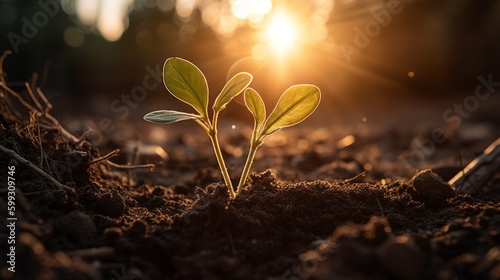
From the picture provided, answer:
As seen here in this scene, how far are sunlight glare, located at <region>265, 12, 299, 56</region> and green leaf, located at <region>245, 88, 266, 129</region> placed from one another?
779 centimetres

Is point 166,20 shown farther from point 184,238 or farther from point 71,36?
point 184,238

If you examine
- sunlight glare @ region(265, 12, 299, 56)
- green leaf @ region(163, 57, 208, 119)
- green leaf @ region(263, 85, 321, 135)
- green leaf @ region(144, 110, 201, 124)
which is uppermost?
sunlight glare @ region(265, 12, 299, 56)

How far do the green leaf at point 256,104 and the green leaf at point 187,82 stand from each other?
0.18 m

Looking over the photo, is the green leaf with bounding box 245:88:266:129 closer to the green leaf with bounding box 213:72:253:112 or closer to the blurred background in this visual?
the green leaf with bounding box 213:72:253:112

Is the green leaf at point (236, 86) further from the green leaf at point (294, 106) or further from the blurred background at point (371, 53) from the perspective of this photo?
the blurred background at point (371, 53)

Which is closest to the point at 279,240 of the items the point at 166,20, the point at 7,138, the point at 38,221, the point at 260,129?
the point at 260,129

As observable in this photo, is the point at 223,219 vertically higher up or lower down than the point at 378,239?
higher up

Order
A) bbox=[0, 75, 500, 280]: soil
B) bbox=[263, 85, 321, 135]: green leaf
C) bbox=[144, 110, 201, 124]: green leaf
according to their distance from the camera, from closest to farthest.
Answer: bbox=[0, 75, 500, 280]: soil → bbox=[144, 110, 201, 124]: green leaf → bbox=[263, 85, 321, 135]: green leaf

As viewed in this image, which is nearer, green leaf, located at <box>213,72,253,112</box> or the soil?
the soil

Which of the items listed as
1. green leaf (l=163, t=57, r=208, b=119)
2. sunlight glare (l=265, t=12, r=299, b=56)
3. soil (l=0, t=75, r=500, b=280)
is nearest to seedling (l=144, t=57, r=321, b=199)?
green leaf (l=163, t=57, r=208, b=119)

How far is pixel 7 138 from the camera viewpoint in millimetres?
Result: 2043

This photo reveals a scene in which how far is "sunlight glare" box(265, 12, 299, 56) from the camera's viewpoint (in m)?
9.56

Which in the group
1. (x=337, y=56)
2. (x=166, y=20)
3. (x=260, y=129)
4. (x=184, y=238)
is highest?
(x=166, y=20)

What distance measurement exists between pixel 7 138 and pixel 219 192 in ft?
3.63
